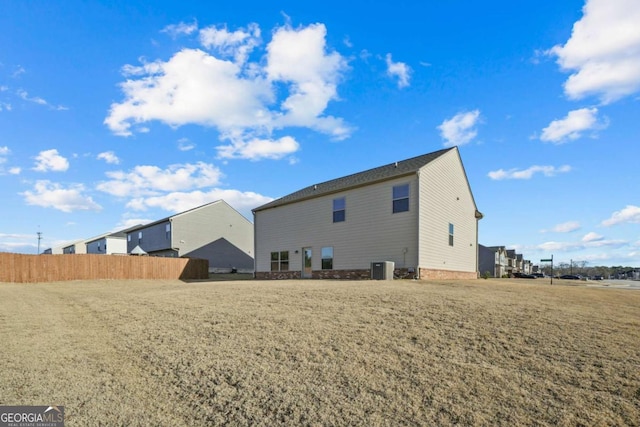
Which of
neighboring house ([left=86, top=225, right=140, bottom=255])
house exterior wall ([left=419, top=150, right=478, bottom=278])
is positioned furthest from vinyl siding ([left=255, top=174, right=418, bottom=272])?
neighboring house ([left=86, top=225, right=140, bottom=255])

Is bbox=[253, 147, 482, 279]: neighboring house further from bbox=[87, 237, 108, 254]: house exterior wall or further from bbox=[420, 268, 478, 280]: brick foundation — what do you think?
bbox=[87, 237, 108, 254]: house exterior wall

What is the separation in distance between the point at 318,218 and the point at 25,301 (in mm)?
14038

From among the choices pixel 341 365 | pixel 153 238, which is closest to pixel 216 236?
pixel 153 238

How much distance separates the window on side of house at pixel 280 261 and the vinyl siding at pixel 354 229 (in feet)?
1.05

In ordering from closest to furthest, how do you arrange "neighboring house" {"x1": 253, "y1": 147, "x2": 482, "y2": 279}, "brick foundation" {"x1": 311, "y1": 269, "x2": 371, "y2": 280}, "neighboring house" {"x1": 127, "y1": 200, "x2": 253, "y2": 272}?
"neighboring house" {"x1": 253, "y1": 147, "x2": 482, "y2": 279} < "brick foundation" {"x1": 311, "y1": 269, "x2": 371, "y2": 280} < "neighboring house" {"x1": 127, "y1": 200, "x2": 253, "y2": 272}

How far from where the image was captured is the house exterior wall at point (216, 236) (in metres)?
36.8

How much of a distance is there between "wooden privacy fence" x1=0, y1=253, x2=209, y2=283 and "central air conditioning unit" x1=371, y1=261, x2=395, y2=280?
16.7m

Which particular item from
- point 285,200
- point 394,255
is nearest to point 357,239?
point 394,255

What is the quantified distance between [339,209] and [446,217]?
584cm

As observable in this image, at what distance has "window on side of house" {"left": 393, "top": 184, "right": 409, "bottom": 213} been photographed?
59.9ft

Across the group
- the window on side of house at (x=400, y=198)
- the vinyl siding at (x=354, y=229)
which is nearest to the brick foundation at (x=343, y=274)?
the vinyl siding at (x=354, y=229)

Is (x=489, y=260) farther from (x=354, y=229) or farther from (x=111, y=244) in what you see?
(x=111, y=244)

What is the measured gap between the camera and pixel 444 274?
2042cm

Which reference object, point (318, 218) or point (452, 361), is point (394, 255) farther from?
point (452, 361)
